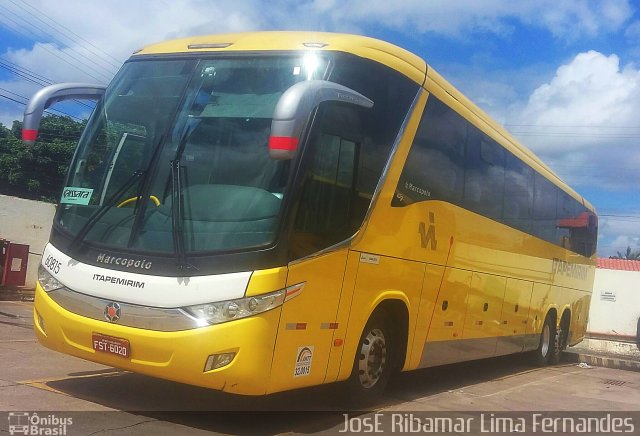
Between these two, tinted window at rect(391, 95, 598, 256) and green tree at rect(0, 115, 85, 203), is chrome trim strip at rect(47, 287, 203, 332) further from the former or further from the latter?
green tree at rect(0, 115, 85, 203)

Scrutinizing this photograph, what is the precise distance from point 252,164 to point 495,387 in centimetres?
651

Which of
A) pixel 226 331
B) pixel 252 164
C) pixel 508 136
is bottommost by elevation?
pixel 226 331

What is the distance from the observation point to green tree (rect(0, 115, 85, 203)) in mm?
37656

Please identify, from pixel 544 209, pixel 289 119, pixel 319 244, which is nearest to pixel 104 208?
pixel 319 244

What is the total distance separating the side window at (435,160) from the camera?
7.39 meters

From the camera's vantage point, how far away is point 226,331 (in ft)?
17.3

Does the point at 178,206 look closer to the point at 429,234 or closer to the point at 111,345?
the point at 111,345

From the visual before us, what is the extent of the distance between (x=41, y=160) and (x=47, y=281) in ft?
113

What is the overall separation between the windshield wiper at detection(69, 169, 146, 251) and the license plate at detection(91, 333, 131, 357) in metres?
0.91

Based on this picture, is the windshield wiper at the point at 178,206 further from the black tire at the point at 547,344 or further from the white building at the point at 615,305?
the white building at the point at 615,305

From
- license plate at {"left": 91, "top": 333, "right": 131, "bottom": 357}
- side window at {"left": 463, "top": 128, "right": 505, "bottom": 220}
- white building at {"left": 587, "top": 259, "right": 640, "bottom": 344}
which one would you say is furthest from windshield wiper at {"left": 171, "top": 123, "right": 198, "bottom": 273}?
white building at {"left": 587, "top": 259, "right": 640, "bottom": 344}

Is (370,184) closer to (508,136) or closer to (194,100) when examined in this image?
(194,100)

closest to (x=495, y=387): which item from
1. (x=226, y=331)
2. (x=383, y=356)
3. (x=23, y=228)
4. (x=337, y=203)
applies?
(x=383, y=356)

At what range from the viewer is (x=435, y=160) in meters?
8.01
